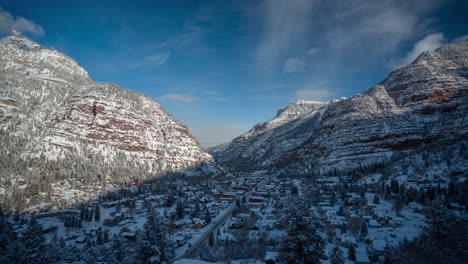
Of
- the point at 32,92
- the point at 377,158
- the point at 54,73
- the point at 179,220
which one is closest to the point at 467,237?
the point at 179,220

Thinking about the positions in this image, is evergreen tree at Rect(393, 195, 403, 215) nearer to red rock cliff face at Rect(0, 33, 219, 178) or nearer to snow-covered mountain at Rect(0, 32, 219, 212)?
snow-covered mountain at Rect(0, 32, 219, 212)

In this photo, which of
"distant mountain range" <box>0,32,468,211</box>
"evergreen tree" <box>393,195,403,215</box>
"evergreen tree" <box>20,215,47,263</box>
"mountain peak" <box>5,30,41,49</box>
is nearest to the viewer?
"evergreen tree" <box>20,215,47,263</box>

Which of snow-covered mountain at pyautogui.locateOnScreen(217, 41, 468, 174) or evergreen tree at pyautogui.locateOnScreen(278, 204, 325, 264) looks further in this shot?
snow-covered mountain at pyautogui.locateOnScreen(217, 41, 468, 174)

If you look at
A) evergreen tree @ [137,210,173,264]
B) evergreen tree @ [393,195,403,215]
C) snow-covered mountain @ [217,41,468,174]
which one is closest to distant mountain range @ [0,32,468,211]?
snow-covered mountain @ [217,41,468,174]

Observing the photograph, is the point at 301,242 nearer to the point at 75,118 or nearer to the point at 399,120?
the point at 399,120

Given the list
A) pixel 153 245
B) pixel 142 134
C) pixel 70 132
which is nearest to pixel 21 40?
pixel 70 132

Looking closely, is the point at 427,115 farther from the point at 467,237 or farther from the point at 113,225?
the point at 113,225
